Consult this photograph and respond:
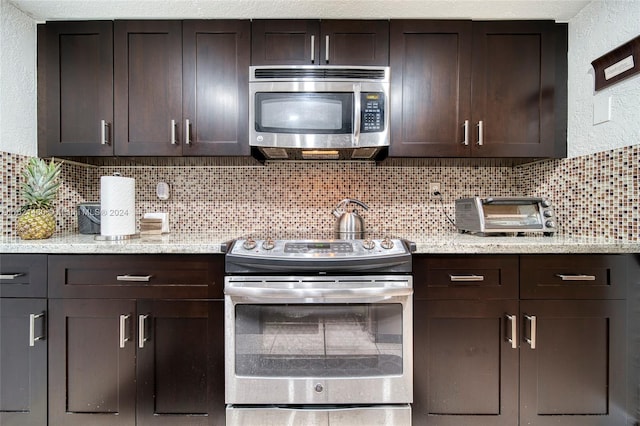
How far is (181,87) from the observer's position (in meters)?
1.71

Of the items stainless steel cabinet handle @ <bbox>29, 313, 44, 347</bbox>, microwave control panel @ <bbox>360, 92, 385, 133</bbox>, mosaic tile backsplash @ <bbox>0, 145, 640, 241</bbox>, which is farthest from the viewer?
mosaic tile backsplash @ <bbox>0, 145, 640, 241</bbox>

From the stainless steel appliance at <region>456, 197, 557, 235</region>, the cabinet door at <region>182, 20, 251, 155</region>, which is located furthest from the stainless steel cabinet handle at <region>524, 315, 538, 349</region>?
the cabinet door at <region>182, 20, 251, 155</region>

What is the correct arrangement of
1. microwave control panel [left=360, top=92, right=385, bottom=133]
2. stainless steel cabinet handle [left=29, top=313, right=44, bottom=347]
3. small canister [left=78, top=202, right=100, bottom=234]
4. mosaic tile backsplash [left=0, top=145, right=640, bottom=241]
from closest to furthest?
stainless steel cabinet handle [left=29, top=313, right=44, bottom=347], microwave control panel [left=360, top=92, right=385, bottom=133], small canister [left=78, top=202, right=100, bottom=234], mosaic tile backsplash [left=0, top=145, right=640, bottom=241]

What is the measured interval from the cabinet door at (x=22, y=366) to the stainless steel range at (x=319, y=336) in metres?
0.84

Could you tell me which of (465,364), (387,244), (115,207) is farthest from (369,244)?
(115,207)

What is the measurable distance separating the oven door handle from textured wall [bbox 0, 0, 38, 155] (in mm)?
1490

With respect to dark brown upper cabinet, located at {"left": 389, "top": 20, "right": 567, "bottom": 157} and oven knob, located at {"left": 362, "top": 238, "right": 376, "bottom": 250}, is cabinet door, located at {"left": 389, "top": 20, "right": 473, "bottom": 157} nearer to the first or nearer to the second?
dark brown upper cabinet, located at {"left": 389, "top": 20, "right": 567, "bottom": 157}

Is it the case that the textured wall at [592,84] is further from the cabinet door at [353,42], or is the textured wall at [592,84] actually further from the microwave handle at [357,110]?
the microwave handle at [357,110]

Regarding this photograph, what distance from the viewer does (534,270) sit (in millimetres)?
1381

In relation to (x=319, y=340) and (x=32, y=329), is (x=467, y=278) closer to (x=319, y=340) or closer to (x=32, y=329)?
(x=319, y=340)

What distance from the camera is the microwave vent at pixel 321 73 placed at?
5.33 feet

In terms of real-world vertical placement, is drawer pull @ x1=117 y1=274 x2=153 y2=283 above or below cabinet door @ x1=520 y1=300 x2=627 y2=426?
above

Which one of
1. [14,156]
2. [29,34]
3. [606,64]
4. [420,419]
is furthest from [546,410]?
[29,34]

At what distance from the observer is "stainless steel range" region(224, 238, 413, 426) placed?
1.37m
